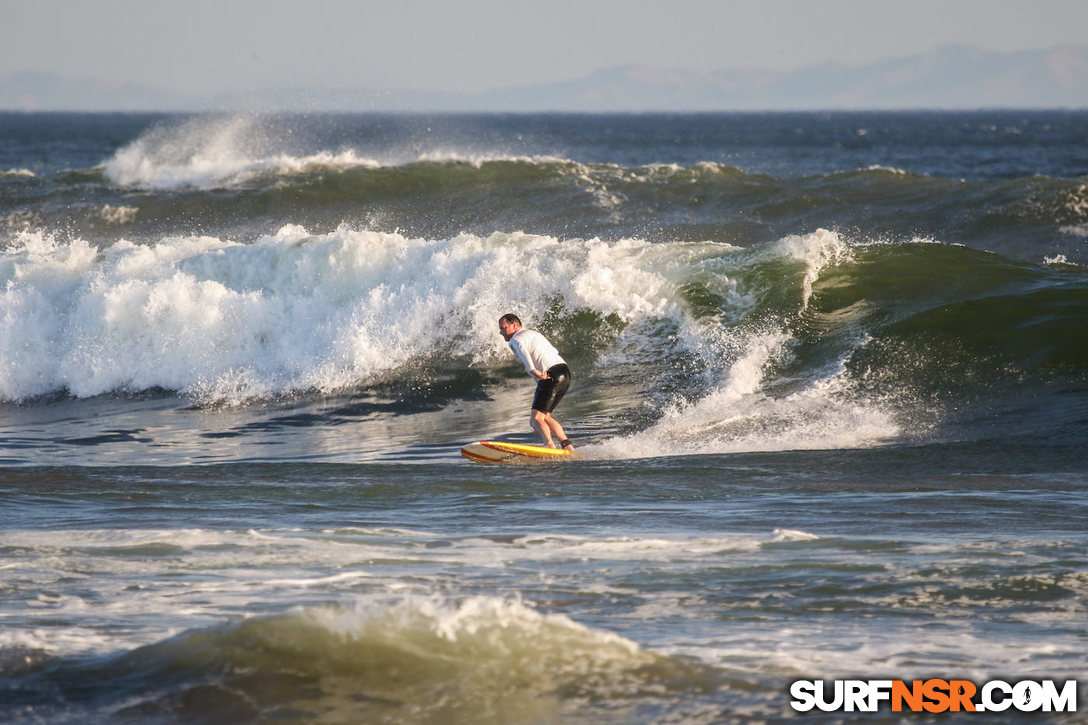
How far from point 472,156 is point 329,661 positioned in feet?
84.7

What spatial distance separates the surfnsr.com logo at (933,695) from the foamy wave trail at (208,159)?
83.7 feet

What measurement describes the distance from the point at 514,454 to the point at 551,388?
2.75 ft

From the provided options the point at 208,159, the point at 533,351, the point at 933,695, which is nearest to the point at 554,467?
the point at 533,351

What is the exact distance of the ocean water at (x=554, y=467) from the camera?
449 centimetres

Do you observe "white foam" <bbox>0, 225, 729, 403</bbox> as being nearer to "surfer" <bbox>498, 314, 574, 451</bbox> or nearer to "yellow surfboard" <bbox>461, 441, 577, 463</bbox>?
"surfer" <bbox>498, 314, 574, 451</bbox>

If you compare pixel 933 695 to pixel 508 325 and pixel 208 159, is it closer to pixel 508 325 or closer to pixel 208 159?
pixel 508 325

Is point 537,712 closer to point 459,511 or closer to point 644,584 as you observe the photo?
point 644,584

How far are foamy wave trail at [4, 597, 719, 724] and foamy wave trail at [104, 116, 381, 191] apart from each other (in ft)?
80.9

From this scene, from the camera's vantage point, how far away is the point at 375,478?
28.7ft

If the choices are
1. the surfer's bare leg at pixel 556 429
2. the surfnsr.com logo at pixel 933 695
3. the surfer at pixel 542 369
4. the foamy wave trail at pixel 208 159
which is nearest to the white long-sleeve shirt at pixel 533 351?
the surfer at pixel 542 369

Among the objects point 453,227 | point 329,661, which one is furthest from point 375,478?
point 453,227

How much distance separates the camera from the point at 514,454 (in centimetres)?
951

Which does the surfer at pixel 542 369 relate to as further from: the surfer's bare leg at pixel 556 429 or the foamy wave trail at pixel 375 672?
the foamy wave trail at pixel 375 672

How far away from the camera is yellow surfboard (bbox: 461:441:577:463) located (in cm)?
950
